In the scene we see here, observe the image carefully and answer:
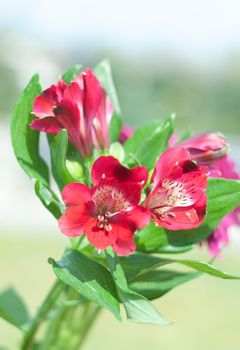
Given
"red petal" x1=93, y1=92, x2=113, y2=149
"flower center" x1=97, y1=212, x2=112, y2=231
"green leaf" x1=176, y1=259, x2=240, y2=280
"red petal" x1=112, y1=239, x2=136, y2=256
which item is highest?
"red petal" x1=93, y1=92, x2=113, y2=149

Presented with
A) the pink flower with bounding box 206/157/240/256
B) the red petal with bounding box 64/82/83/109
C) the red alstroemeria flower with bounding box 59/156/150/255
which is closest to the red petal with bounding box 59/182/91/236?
the red alstroemeria flower with bounding box 59/156/150/255

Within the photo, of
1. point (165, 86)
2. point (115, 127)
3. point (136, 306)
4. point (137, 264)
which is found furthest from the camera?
point (165, 86)

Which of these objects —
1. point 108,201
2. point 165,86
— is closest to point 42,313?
point 108,201

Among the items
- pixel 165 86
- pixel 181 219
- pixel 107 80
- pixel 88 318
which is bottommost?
pixel 165 86

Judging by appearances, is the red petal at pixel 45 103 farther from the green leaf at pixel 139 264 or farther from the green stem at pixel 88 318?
the green stem at pixel 88 318

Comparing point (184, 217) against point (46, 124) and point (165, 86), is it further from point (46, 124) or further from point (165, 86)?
point (165, 86)

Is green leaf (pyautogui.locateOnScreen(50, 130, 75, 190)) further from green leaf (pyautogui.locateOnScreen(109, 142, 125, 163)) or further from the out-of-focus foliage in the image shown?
the out-of-focus foliage

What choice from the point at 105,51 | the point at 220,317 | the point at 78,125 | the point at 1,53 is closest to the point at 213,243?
the point at 78,125
